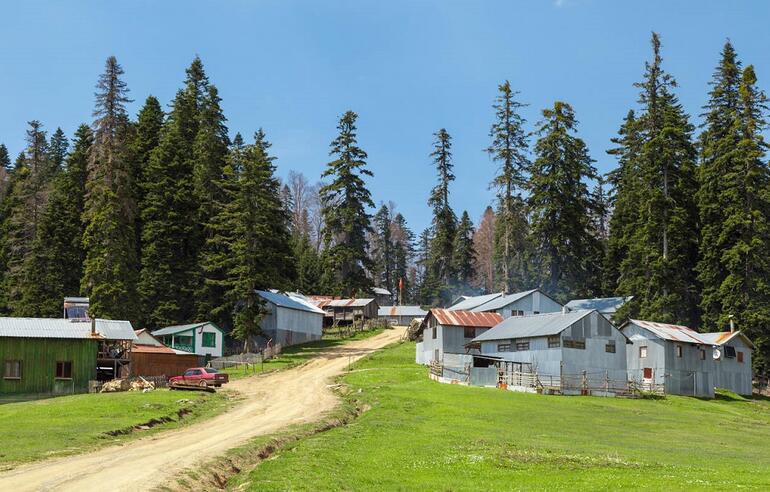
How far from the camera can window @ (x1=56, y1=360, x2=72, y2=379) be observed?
5347 centimetres

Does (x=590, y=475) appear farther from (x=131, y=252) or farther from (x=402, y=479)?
(x=131, y=252)

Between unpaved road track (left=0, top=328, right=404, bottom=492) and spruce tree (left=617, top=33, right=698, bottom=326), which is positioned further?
spruce tree (left=617, top=33, right=698, bottom=326)

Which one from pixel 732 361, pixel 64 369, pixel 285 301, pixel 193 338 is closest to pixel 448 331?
pixel 193 338

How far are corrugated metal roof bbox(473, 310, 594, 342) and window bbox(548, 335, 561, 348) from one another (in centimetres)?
37

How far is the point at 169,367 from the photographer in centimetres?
6172

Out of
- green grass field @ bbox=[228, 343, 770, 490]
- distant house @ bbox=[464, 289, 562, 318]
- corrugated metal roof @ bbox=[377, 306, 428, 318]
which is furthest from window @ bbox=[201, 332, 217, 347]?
corrugated metal roof @ bbox=[377, 306, 428, 318]

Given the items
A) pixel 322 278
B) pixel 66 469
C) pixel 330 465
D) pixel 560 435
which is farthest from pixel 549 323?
pixel 322 278

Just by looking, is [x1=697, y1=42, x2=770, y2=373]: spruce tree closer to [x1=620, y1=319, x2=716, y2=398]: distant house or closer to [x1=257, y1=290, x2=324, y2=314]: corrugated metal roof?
[x1=620, y1=319, x2=716, y2=398]: distant house

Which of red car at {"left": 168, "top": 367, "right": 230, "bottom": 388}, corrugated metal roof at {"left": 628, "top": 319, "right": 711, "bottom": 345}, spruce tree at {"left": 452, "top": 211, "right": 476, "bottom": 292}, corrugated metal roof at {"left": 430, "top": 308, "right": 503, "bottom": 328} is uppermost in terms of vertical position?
spruce tree at {"left": 452, "top": 211, "right": 476, "bottom": 292}

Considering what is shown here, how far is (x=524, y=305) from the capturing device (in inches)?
3174

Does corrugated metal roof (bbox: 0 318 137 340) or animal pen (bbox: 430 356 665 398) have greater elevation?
corrugated metal roof (bbox: 0 318 137 340)

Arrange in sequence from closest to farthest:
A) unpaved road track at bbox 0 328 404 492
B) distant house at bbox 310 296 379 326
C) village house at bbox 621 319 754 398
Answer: unpaved road track at bbox 0 328 404 492
village house at bbox 621 319 754 398
distant house at bbox 310 296 379 326

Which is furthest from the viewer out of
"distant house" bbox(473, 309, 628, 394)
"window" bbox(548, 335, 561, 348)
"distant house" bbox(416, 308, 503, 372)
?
"distant house" bbox(416, 308, 503, 372)

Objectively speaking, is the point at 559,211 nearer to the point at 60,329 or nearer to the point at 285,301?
the point at 285,301
